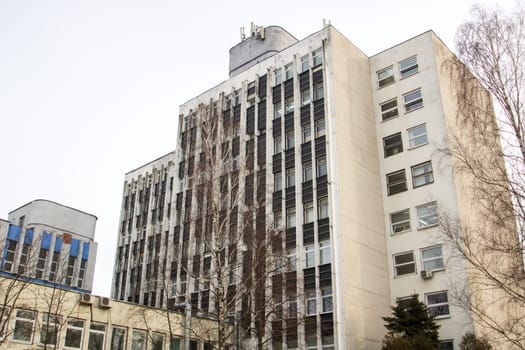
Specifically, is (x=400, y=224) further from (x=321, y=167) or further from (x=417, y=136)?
(x=321, y=167)

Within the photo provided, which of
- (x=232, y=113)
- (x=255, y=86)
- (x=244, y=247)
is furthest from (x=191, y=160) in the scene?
(x=244, y=247)

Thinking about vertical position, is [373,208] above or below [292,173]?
below

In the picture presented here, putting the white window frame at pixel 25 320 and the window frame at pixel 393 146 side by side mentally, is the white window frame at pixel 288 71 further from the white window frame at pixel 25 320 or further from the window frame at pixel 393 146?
the white window frame at pixel 25 320

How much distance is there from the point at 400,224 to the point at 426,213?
2.10m

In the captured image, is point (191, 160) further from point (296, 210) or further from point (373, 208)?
point (373, 208)

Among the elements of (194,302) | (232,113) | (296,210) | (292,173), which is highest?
(232,113)

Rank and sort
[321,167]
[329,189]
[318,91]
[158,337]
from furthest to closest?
[318,91]
[321,167]
[329,189]
[158,337]

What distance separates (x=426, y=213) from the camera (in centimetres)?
3550

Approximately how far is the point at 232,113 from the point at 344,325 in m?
20.2

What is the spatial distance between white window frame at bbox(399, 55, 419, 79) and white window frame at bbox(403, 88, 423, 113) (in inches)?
61.5

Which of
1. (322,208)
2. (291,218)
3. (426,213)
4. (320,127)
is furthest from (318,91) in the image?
(426,213)

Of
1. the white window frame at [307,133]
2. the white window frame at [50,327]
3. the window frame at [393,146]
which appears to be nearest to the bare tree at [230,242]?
the white window frame at [50,327]

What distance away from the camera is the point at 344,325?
31.2 meters

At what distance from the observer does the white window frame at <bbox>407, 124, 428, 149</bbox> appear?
37.8 metres
